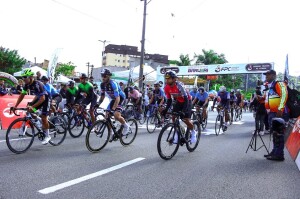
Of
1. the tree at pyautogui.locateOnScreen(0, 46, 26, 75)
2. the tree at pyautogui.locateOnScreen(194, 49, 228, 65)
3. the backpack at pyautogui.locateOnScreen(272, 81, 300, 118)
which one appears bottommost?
the backpack at pyautogui.locateOnScreen(272, 81, 300, 118)

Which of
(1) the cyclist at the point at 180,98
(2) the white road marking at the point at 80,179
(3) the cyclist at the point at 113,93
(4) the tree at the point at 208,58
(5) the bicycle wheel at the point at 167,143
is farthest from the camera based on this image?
(4) the tree at the point at 208,58

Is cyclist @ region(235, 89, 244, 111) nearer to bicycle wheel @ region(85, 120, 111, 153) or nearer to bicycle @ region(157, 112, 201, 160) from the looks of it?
bicycle @ region(157, 112, 201, 160)

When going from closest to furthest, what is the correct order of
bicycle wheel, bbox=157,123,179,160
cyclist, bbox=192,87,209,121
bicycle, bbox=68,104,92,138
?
bicycle wheel, bbox=157,123,179,160 → bicycle, bbox=68,104,92,138 → cyclist, bbox=192,87,209,121

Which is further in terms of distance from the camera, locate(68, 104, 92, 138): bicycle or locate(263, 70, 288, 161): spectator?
locate(68, 104, 92, 138): bicycle

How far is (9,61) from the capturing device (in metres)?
45.9

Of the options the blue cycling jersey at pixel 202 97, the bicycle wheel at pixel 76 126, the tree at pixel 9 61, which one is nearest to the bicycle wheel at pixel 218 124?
the blue cycling jersey at pixel 202 97

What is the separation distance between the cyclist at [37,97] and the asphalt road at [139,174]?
0.62 m

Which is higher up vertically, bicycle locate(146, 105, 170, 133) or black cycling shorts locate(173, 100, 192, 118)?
black cycling shorts locate(173, 100, 192, 118)

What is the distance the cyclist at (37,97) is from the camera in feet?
23.3

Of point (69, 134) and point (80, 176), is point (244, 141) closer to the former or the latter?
point (69, 134)

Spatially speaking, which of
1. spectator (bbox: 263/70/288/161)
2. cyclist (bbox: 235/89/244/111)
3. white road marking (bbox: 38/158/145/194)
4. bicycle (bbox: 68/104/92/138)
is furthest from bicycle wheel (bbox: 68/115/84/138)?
cyclist (bbox: 235/89/244/111)

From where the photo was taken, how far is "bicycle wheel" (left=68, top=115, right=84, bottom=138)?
9.64 m

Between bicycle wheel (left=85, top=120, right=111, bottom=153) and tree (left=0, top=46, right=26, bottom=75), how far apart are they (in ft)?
140

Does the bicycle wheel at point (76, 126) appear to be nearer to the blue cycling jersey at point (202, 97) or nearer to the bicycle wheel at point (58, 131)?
the bicycle wheel at point (58, 131)
